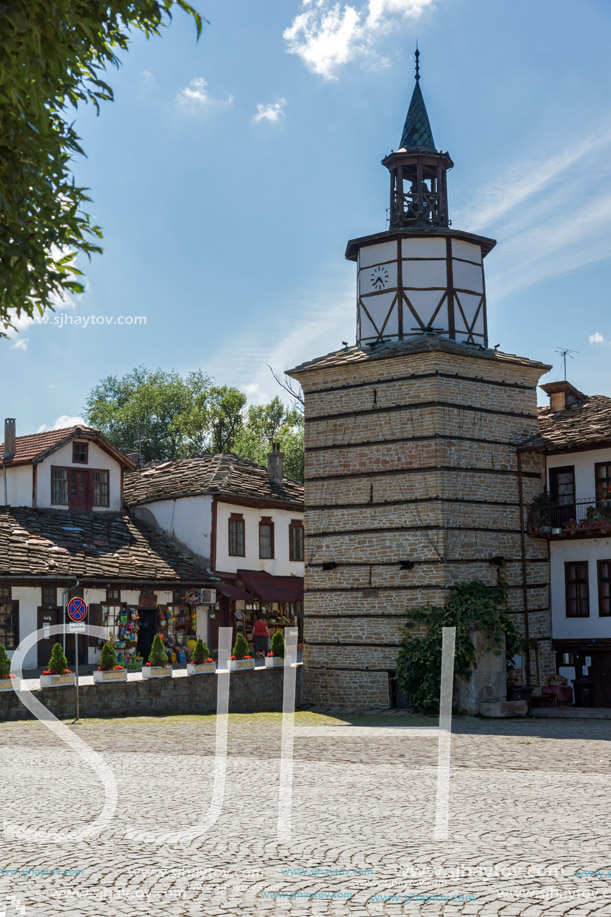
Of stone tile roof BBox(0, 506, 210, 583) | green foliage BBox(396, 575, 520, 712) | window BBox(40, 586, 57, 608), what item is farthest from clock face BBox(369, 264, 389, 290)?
window BBox(40, 586, 57, 608)

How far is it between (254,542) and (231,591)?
11.1ft

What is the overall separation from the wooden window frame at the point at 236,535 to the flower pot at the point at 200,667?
447 inches

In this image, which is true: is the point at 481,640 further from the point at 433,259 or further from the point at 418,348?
the point at 433,259

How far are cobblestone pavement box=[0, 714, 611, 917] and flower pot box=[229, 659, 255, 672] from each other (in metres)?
8.86

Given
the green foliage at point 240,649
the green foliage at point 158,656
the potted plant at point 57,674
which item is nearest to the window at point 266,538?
the green foliage at point 240,649

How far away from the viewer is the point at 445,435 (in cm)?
2631

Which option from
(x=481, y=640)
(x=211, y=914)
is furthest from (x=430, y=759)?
(x=211, y=914)

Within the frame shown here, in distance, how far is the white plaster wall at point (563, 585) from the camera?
26438mm

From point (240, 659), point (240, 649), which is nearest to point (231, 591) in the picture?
point (240, 649)

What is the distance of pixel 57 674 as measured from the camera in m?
22.4

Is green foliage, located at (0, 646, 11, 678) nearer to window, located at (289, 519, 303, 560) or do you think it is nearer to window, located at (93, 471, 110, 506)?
window, located at (93, 471, 110, 506)

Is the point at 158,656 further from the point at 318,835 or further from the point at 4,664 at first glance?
the point at 318,835

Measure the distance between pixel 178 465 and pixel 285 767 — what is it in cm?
2686

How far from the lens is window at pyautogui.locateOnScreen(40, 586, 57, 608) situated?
98.1 ft
